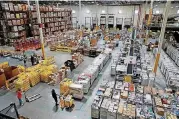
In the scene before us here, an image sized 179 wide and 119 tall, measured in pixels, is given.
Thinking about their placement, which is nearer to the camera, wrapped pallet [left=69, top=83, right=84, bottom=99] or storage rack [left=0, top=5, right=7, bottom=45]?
wrapped pallet [left=69, top=83, right=84, bottom=99]

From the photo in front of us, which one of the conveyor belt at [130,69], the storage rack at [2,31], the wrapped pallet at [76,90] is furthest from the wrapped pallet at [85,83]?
the storage rack at [2,31]

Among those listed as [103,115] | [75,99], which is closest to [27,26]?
[75,99]

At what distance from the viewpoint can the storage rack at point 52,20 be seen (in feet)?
78.7

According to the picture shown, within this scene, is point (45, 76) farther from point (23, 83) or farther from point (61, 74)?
point (23, 83)

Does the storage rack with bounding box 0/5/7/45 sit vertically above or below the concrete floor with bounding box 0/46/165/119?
above

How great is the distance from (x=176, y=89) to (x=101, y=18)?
33.5 metres

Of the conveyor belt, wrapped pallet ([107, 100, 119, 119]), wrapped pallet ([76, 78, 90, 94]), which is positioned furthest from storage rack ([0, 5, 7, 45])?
wrapped pallet ([107, 100, 119, 119])

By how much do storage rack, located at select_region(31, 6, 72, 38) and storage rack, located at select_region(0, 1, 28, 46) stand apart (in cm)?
153

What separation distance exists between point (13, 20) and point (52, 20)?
825 cm

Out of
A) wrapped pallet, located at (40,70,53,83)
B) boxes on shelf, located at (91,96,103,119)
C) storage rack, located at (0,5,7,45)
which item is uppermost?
storage rack, located at (0,5,7,45)

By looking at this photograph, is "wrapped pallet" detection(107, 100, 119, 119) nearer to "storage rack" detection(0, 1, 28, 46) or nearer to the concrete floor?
the concrete floor

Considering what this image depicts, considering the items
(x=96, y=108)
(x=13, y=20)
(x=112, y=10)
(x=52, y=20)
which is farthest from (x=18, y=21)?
(x=112, y=10)

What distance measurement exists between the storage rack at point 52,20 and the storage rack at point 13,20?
153cm

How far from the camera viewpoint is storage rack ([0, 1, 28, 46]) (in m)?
20.1
